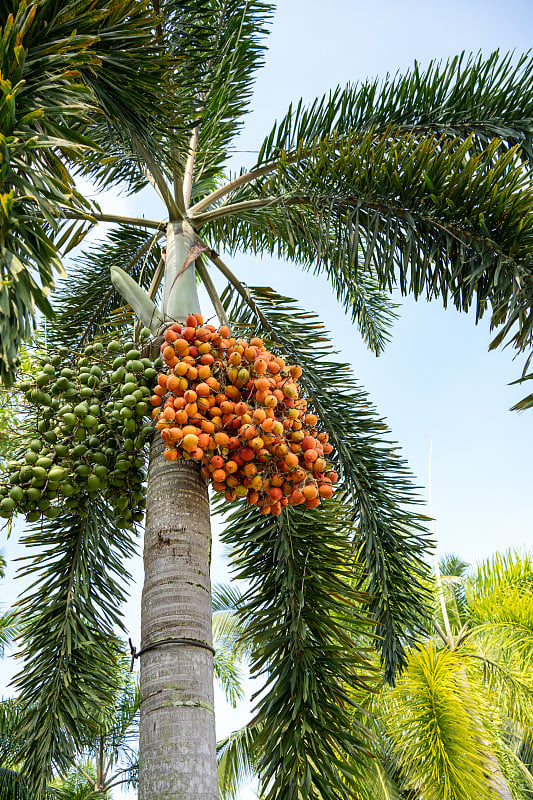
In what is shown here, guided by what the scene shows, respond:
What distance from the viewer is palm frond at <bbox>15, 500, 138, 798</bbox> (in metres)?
2.89

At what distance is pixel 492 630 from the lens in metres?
8.12

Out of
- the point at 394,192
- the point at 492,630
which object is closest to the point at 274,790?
the point at 394,192

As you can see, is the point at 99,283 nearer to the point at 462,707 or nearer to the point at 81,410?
the point at 81,410

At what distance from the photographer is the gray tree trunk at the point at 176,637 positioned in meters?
1.86

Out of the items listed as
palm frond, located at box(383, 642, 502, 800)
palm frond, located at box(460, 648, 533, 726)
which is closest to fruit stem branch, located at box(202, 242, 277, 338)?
palm frond, located at box(383, 642, 502, 800)

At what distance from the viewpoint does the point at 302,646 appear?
2613mm

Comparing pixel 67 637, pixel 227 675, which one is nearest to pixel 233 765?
pixel 227 675

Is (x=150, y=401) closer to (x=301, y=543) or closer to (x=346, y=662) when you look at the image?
(x=301, y=543)

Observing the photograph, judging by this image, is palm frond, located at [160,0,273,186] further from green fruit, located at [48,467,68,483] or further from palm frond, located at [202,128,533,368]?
green fruit, located at [48,467,68,483]

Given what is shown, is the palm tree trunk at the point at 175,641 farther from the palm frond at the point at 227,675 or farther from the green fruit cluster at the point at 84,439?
the palm frond at the point at 227,675

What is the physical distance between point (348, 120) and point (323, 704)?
8.69 feet

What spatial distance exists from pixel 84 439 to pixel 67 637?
1051mm

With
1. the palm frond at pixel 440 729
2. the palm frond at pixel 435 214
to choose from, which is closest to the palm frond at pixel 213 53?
the palm frond at pixel 435 214

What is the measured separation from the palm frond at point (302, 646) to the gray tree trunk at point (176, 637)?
20.5 inches
